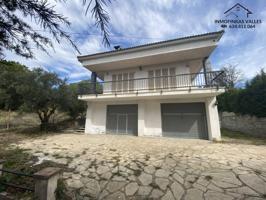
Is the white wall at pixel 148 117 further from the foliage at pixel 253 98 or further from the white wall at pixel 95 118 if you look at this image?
the foliage at pixel 253 98

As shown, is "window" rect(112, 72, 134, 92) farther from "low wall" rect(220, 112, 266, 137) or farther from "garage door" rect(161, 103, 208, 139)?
"low wall" rect(220, 112, 266, 137)

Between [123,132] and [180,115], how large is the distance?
15.9ft

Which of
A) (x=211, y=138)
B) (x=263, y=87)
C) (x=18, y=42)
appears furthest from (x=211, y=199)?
(x=263, y=87)

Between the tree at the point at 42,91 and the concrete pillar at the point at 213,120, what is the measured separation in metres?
11.5

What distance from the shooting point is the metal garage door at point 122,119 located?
36.9 feet

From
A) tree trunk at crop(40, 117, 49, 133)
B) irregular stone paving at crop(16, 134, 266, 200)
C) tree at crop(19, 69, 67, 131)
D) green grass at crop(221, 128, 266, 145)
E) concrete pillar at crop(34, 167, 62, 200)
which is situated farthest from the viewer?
tree trunk at crop(40, 117, 49, 133)

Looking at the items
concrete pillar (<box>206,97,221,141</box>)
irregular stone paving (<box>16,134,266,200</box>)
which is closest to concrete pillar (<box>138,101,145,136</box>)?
concrete pillar (<box>206,97,221,141</box>)

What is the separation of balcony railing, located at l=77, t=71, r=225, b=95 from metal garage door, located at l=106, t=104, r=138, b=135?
5.00 feet

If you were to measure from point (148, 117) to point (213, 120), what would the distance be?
459 cm

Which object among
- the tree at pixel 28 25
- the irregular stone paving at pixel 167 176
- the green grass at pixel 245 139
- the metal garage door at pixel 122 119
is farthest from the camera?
the metal garage door at pixel 122 119

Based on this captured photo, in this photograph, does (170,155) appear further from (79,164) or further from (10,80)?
(10,80)

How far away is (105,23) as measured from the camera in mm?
1557

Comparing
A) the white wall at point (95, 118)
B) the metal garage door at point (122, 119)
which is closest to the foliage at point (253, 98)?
the metal garage door at point (122, 119)

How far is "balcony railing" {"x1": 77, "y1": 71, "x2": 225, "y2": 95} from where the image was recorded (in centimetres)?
914
